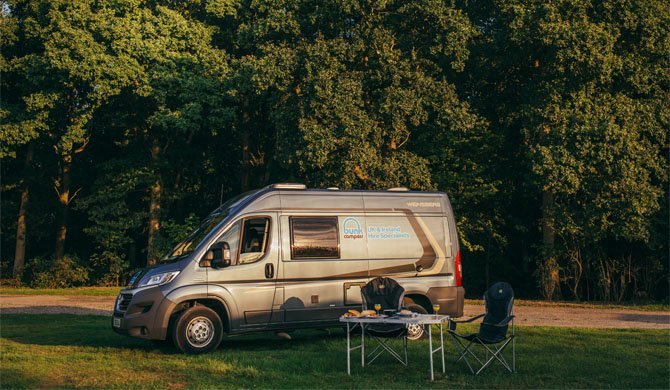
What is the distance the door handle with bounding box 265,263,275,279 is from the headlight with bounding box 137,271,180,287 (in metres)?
1.48

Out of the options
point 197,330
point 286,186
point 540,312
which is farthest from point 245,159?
point 197,330

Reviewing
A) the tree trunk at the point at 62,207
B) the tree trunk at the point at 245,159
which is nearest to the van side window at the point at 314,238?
the tree trunk at the point at 245,159

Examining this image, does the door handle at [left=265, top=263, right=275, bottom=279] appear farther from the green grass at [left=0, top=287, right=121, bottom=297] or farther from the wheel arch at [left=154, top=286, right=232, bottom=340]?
the green grass at [left=0, top=287, right=121, bottom=297]

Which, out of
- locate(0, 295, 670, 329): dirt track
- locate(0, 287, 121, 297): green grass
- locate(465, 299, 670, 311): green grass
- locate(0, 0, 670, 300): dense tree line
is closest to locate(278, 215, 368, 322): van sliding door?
locate(0, 295, 670, 329): dirt track

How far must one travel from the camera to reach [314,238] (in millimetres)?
13219

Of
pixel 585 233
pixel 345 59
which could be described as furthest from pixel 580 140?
pixel 345 59

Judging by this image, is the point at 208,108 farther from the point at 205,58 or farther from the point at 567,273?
the point at 567,273

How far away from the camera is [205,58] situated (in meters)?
28.1

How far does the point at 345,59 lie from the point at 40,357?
16480 millimetres

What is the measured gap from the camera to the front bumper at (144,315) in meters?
12.0

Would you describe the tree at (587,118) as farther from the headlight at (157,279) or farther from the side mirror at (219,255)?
the headlight at (157,279)

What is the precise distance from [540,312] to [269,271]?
9808 millimetres

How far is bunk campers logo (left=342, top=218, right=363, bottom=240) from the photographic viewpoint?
1348 centimetres

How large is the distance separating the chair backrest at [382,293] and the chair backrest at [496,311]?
1466 millimetres
